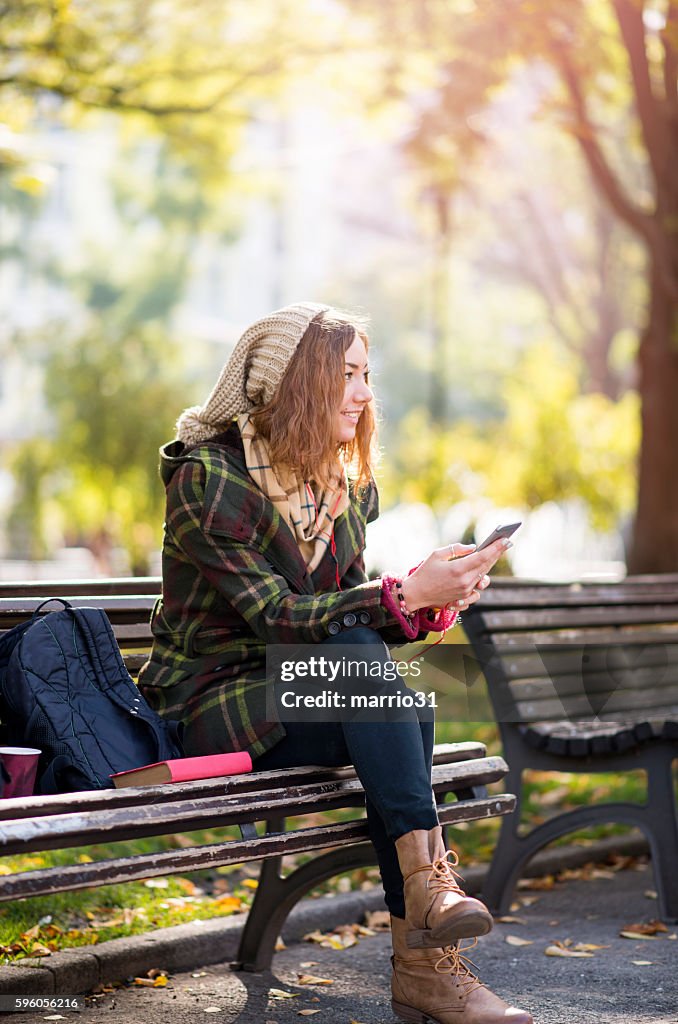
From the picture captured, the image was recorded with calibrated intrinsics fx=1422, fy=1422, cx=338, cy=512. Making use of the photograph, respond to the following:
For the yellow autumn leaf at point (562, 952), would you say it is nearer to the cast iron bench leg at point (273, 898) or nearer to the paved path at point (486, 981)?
the paved path at point (486, 981)

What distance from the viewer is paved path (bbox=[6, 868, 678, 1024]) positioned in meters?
3.71

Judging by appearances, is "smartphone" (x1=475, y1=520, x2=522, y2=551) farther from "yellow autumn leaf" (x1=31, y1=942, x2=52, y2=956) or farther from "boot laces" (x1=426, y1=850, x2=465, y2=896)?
"yellow autumn leaf" (x1=31, y1=942, x2=52, y2=956)

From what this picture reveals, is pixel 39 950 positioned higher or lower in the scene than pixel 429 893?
lower

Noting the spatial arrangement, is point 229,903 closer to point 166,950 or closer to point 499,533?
point 166,950

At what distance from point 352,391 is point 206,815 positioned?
1.31m

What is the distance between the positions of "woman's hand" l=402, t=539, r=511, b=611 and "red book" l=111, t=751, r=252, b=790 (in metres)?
0.59

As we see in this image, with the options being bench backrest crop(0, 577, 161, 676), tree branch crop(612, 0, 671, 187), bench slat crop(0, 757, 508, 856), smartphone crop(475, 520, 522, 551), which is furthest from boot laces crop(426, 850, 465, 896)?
tree branch crop(612, 0, 671, 187)

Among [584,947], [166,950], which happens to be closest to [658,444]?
[584,947]

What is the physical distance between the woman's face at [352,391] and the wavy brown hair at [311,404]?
24mm

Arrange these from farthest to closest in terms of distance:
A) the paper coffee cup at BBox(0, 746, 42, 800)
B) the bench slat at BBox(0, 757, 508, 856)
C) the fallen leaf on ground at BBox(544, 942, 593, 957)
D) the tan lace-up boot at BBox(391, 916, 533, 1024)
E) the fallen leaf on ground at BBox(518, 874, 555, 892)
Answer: the fallen leaf on ground at BBox(518, 874, 555, 892), the fallen leaf on ground at BBox(544, 942, 593, 957), the tan lace-up boot at BBox(391, 916, 533, 1024), the paper coffee cup at BBox(0, 746, 42, 800), the bench slat at BBox(0, 757, 508, 856)

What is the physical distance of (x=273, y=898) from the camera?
410 centimetres

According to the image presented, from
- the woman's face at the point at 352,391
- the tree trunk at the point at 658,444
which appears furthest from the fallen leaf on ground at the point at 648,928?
the tree trunk at the point at 658,444

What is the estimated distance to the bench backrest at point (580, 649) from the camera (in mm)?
4848

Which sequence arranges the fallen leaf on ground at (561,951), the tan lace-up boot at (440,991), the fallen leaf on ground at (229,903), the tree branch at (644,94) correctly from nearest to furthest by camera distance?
the tan lace-up boot at (440,991) → the fallen leaf on ground at (561,951) → the fallen leaf on ground at (229,903) → the tree branch at (644,94)
